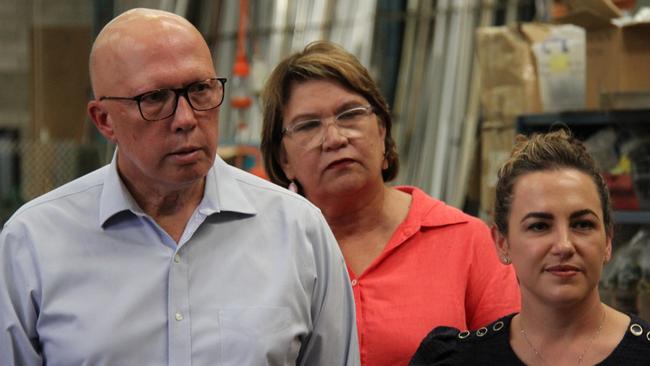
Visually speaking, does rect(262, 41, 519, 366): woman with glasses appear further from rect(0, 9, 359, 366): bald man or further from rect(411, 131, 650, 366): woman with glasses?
rect(0, 9, 359, 366): bald man

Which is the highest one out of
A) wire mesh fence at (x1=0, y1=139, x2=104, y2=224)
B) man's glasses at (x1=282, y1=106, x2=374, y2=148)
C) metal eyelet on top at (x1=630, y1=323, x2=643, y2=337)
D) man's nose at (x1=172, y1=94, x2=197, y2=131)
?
man's nose at (x1=172, y1=94, x2=197, y2=131)

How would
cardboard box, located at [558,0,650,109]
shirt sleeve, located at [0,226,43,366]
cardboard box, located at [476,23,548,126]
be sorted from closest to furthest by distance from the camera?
shirt sleeve, located at [0,226,43,366] < cardboard box, located at [558,0,650,109] < cardboard box, located at [476,23,548,126]

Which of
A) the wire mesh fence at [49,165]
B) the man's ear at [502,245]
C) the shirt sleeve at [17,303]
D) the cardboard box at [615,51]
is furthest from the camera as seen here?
the wire mesh fence at [49,165]

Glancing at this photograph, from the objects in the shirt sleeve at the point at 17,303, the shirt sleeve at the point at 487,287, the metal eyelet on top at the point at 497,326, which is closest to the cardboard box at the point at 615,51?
the shirt sleeve at the point at 487,287

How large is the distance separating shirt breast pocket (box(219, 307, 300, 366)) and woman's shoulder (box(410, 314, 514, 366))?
1.07ft

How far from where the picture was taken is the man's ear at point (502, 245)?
1.98 m

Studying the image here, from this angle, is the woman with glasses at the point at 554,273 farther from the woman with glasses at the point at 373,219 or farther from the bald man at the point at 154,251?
the bald man at the point at 154,251

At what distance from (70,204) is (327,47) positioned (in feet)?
2.65

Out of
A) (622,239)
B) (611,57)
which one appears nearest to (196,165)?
(611,57)

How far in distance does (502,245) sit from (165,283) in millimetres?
675

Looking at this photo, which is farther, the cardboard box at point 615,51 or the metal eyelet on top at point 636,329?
the cardboard box at point 615,51

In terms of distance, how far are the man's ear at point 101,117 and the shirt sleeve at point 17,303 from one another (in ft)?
0.85

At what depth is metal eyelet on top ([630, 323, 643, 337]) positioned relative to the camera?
6.03ft

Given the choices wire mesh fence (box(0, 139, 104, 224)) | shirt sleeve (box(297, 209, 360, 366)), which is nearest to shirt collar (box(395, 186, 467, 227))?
shirt sleeve (box(297, 209, 360, 366))
